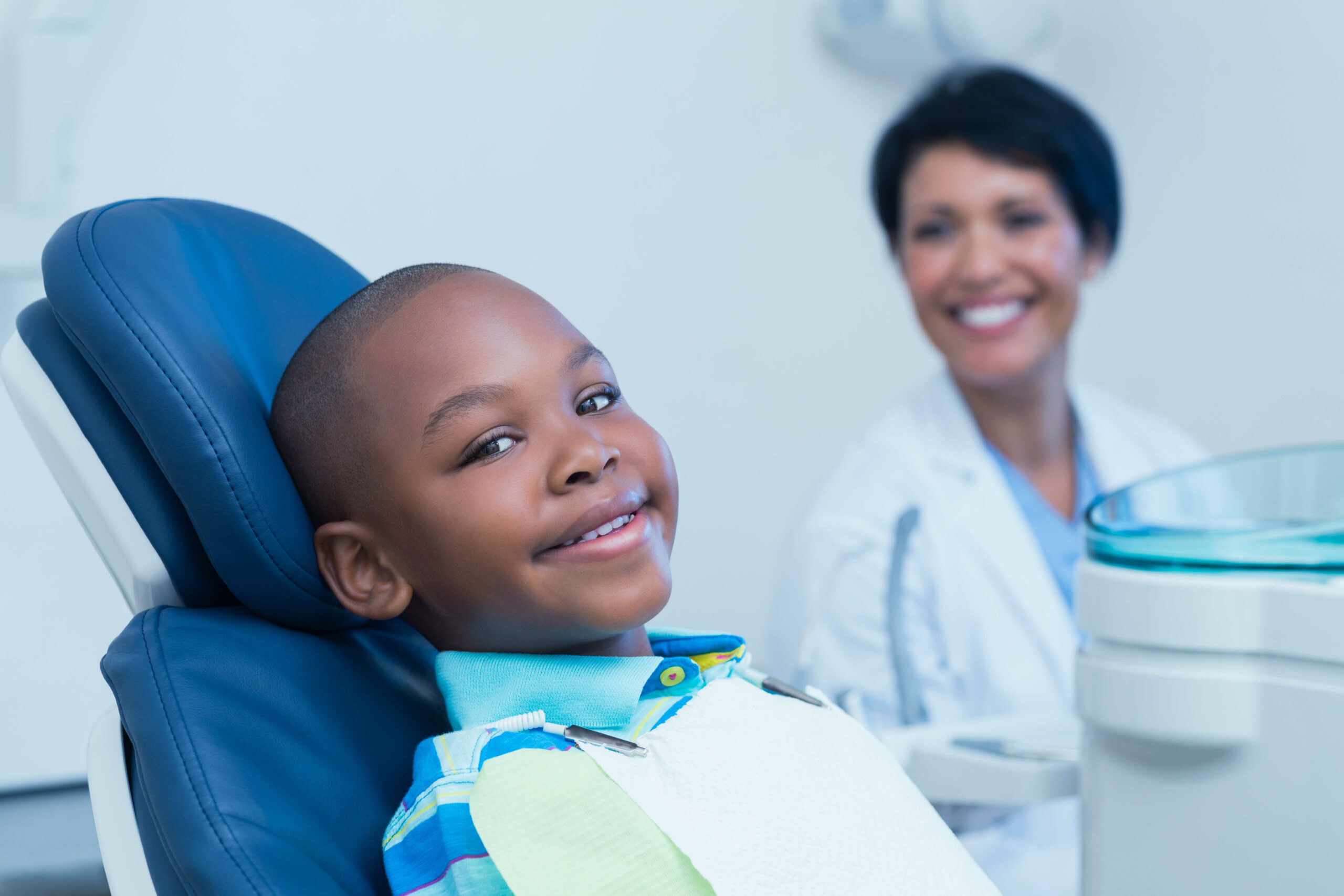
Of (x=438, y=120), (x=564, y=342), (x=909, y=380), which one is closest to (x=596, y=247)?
(x=438, y=120)

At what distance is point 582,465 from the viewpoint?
681mm

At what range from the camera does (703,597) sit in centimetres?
200

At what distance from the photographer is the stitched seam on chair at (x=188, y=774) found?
1.81ft

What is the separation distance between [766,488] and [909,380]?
0.41m

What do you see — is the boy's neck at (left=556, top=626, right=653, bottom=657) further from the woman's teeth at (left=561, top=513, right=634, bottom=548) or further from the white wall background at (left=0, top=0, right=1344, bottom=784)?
the white wall background at (left=0, top=0, right=1344, bottom=784)

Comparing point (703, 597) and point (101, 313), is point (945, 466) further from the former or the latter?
point (101, 313)

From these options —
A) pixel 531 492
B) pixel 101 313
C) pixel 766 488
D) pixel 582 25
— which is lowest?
pixel 766 488

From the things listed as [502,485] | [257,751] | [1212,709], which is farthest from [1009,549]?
[257,751]

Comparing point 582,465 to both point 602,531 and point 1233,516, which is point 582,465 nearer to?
point 602,531

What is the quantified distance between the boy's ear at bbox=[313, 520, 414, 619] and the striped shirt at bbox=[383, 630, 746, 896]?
51 millimetres

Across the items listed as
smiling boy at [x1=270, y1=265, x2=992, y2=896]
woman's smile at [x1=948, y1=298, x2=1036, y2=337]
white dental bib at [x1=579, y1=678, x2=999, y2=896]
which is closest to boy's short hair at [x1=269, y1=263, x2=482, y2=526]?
smiling boy at [x1=270, y1=265, x2=992, y2=896]

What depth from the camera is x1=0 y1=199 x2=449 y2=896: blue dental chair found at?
1.95ft

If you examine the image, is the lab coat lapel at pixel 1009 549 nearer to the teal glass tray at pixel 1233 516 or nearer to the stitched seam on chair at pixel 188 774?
the teal glass tray at pixel 1233 516

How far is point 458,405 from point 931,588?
3.30ft
